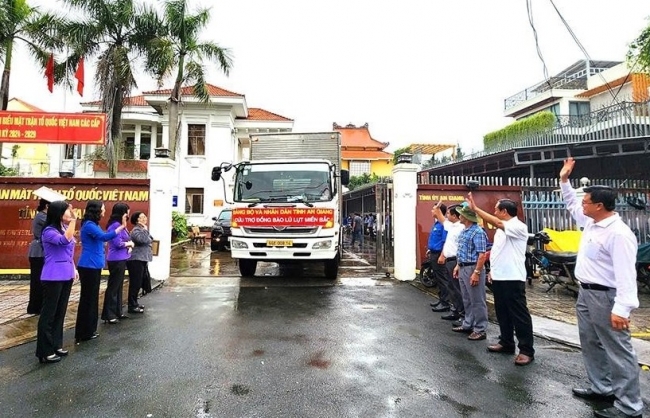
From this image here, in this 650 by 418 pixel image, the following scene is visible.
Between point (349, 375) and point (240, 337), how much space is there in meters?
1.73

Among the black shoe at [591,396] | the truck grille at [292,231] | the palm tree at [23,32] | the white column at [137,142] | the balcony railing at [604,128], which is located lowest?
the black shoe at [591,396]

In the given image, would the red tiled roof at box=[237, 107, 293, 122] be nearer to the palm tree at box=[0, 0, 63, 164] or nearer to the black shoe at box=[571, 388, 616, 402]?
the palm tree at box=[0, 0, 63, 164]

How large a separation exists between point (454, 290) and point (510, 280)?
1645mm

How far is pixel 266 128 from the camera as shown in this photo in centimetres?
2580

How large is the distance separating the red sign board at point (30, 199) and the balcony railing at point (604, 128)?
40.6 feet

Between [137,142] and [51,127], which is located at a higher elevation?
[137,142]

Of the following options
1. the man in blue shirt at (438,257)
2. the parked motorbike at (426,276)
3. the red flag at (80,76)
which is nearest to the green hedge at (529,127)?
the parked motorbike at (426,276)

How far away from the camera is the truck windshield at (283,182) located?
831 cm

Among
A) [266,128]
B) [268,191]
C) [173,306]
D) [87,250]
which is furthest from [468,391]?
[266,128]

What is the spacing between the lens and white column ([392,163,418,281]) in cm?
912

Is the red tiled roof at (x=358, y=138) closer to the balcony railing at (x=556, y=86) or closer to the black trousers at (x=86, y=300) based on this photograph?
the balcony railing at (x=556, y=86)

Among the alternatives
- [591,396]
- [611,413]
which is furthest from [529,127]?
[611,413]

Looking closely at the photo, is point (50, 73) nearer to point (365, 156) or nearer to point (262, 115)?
point (262, 115)

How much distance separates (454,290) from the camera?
5918mm
